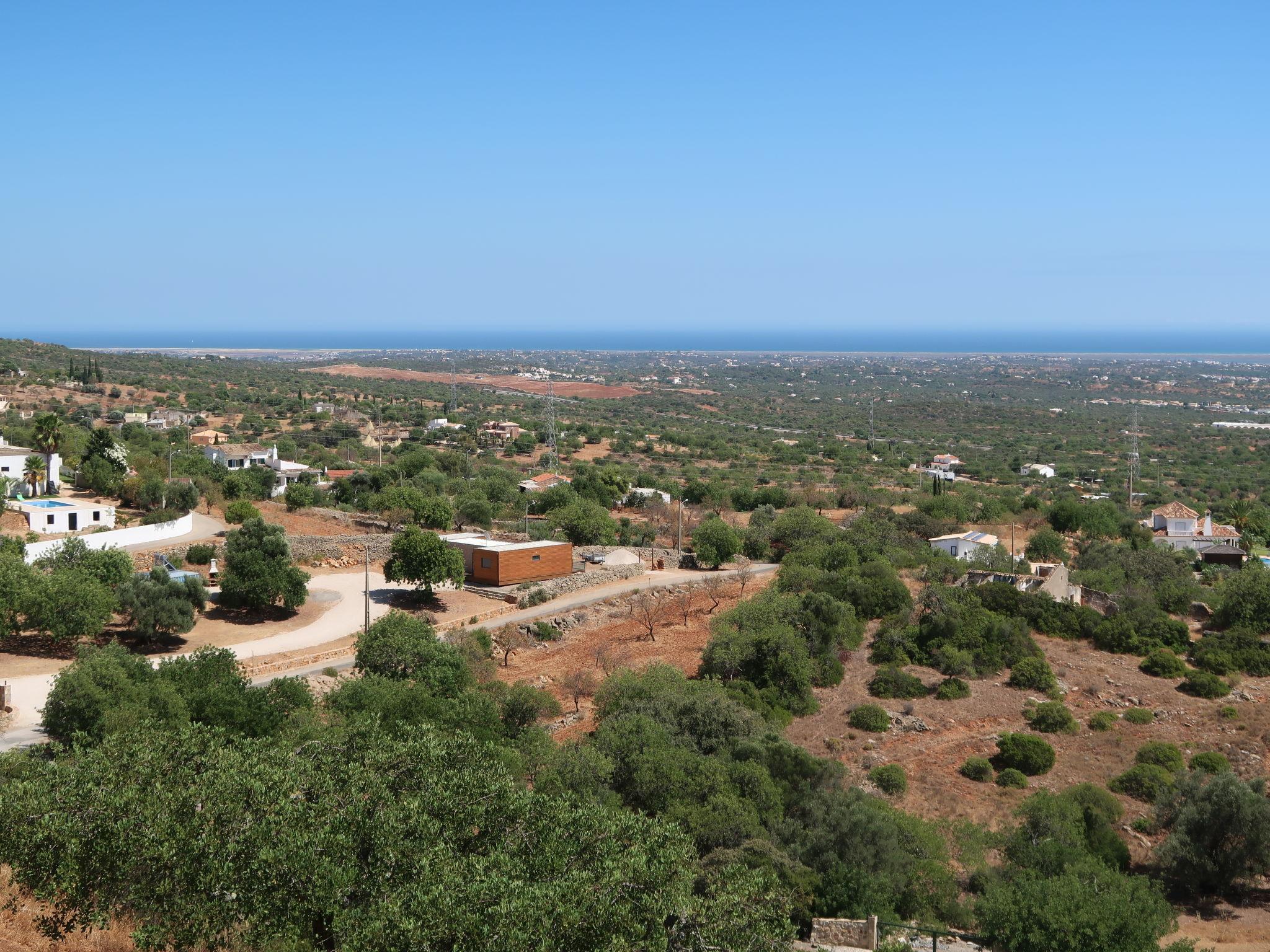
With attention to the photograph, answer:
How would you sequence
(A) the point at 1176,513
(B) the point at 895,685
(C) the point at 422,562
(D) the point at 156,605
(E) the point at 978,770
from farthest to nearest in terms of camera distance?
(A) the point at 1176,513 < (C) the point at 422,562 < (D) the point at 156,605 < (B) the point at 895,685 < (E) the point at 978,770

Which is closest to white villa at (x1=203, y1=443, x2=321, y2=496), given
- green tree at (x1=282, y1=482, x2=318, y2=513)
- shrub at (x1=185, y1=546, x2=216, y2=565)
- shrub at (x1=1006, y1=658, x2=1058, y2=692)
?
green tree at (x1=282, y1=482, x2=318, y2=513)

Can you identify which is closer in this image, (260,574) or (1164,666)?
(1164,666)

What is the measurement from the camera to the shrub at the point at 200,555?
37.2 meters

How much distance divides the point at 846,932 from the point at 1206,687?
17.7m

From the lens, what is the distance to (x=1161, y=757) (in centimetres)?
2452

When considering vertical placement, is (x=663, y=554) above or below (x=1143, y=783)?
above

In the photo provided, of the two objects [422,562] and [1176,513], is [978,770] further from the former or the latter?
[1176,513]

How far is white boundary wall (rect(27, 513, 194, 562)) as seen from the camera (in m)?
35.8

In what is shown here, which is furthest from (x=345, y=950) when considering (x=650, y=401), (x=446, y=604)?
(x=650, y=401)

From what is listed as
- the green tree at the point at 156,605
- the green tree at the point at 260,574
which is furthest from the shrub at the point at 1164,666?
the green tree at the point at 156,605

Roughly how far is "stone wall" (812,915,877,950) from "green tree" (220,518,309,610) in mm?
21368

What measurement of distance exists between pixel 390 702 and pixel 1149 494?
183 ft

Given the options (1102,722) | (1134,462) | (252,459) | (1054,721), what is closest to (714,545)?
(1054,721)

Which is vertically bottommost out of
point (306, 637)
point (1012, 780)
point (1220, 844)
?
point (1012, 780)
